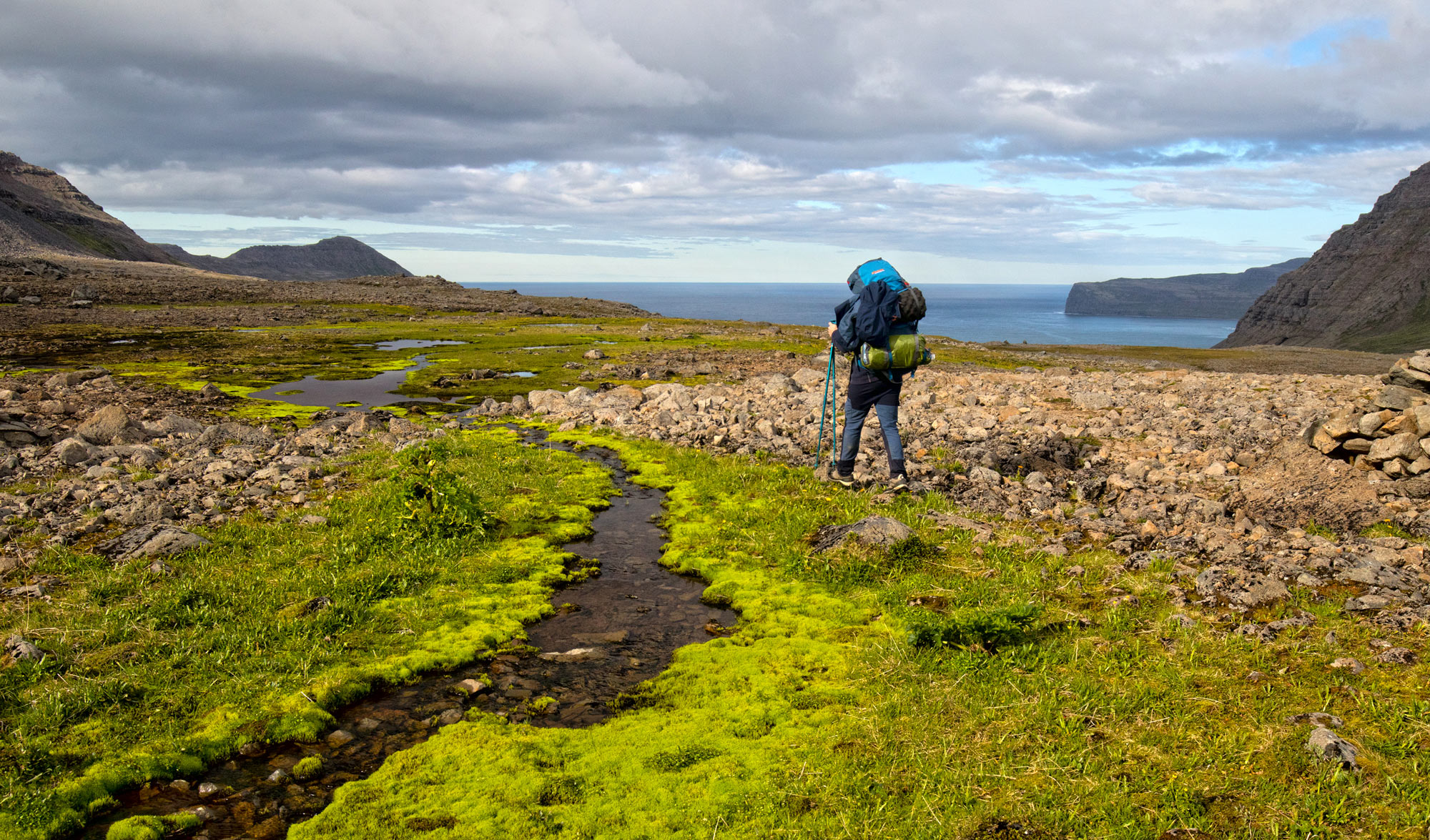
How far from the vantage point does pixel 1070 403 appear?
70.9 ft

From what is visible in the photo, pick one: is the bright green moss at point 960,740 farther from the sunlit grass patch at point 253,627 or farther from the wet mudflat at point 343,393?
the wet mudflat at point 343,393

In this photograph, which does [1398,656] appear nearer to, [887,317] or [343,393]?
[887,317]

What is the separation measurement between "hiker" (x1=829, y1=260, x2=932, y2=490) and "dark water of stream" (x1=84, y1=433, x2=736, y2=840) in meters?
4.53

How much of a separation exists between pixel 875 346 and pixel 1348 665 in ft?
25.1

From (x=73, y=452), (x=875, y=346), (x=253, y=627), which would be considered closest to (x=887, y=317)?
(x=875, y=346)

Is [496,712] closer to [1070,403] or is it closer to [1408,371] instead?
[1408,371]

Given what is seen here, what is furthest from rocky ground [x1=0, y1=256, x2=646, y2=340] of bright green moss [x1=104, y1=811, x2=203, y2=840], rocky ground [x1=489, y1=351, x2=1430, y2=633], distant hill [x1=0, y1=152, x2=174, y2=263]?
bright green moss [x1=104, y1=811, x2=203, y2=840]

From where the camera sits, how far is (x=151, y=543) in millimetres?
10773

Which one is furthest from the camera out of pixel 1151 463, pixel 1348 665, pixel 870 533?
pixel 1151 463

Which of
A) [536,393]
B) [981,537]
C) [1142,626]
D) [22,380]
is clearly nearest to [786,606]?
[981,537]

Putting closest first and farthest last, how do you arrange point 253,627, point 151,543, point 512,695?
point 512,695
point 253,627
point 151,543

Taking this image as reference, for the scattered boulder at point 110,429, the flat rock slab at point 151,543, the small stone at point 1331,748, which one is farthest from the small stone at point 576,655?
the scattered boulder at point 110,429

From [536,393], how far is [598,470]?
10.6 metres

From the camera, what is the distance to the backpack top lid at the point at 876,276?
12648 mm
